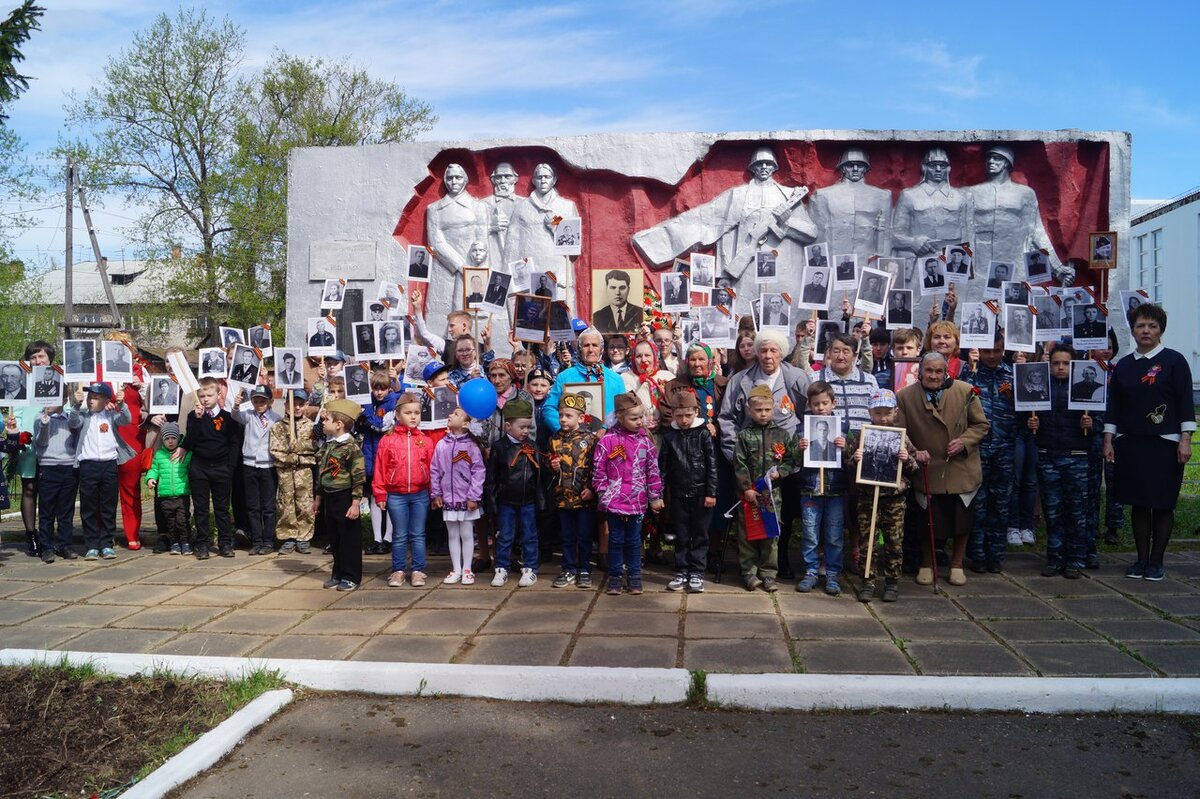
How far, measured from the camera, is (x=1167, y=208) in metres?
38.1

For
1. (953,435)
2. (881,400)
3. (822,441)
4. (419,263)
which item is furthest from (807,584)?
(419,263)

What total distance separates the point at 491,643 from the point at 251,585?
269cm

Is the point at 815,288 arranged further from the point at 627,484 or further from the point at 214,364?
the point at 214,364

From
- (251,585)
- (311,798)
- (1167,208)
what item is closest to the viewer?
(311,798)

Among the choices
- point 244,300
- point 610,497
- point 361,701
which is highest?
point 244,300

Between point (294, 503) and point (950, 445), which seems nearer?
point (950, 445)

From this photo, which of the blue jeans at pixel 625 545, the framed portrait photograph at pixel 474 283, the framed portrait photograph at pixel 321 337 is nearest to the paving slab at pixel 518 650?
the blue jeans at pixel 625 545

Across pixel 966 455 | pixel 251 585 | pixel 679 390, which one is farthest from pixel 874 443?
pixel 251 585

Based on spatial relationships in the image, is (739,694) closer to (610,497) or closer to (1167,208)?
(610,497)

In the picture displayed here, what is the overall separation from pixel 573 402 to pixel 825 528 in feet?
7.01

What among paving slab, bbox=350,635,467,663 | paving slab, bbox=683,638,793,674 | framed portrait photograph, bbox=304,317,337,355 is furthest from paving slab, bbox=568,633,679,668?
framed portrait photograph, bbox=304,317,337,355

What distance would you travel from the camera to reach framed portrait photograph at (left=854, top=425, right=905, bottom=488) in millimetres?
6711

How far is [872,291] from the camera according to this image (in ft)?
31.2

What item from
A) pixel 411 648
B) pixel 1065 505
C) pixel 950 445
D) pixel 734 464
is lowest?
pixel 411 648
